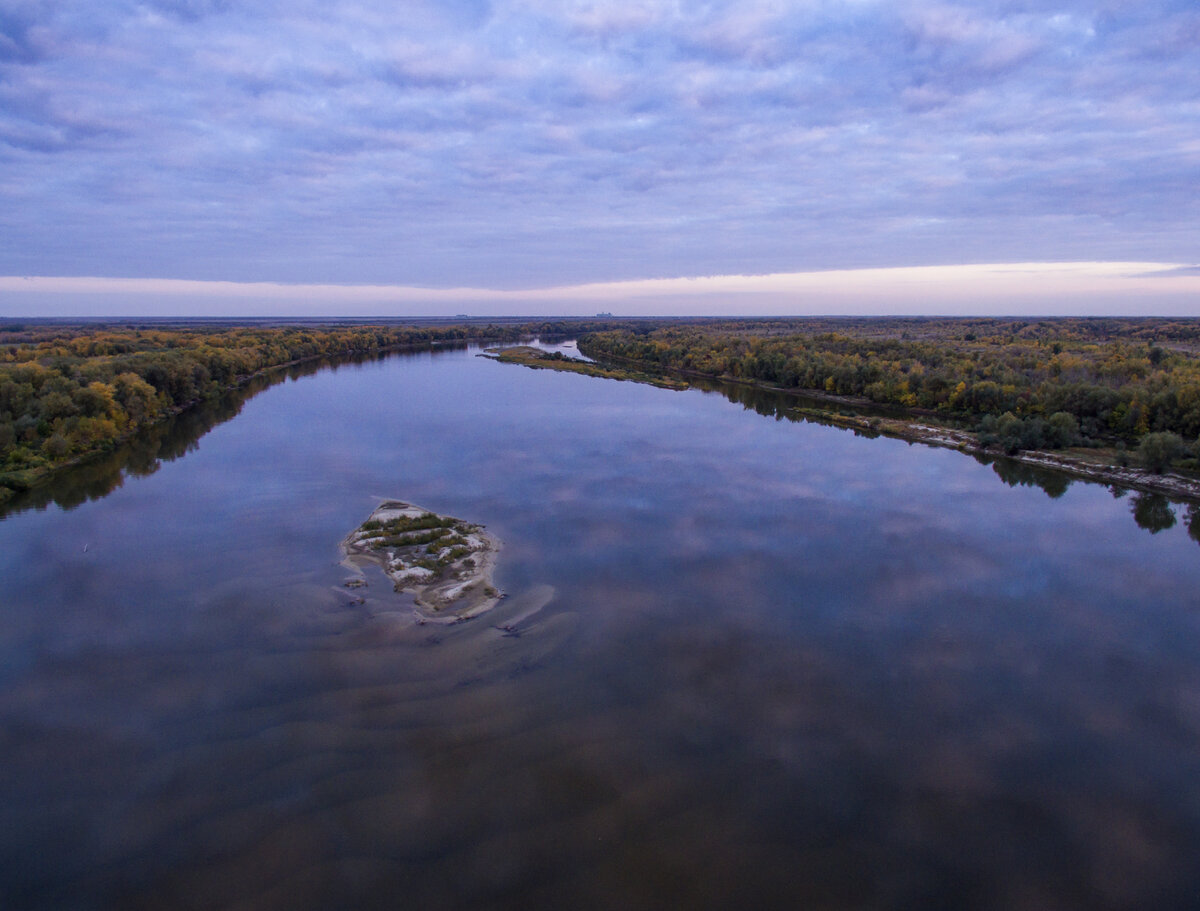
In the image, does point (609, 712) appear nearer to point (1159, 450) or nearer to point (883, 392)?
point (1159, 450)

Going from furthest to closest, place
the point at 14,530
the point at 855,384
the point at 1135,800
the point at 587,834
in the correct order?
the point at 855,384, the point at 14,530, the point at 1135,800, the point at 587,834

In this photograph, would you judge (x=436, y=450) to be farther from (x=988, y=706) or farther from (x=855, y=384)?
(x=855, y=384)

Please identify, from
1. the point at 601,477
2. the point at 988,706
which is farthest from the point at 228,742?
the point at 601,477

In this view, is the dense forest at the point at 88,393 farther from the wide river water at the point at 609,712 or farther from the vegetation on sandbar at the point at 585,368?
the vegetation on sandbar at the point at 585,368

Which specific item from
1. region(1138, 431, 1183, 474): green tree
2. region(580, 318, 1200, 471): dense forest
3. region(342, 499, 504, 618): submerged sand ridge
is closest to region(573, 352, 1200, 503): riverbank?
region(1138, 431, 1183, 474): green tree

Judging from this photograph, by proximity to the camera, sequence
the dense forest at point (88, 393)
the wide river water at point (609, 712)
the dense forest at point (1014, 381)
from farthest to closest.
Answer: the dense forest at point (1014, 381) < the dense forest at point (88, 393) < the wide river water at point (609, 712)

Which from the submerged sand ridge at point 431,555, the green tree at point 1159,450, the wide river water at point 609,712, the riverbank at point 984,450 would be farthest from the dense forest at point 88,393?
the green tree at point 1159,450

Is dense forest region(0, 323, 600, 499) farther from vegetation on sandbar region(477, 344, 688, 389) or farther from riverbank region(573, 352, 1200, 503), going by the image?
riverbank region(573, 352, 1200, 503)
